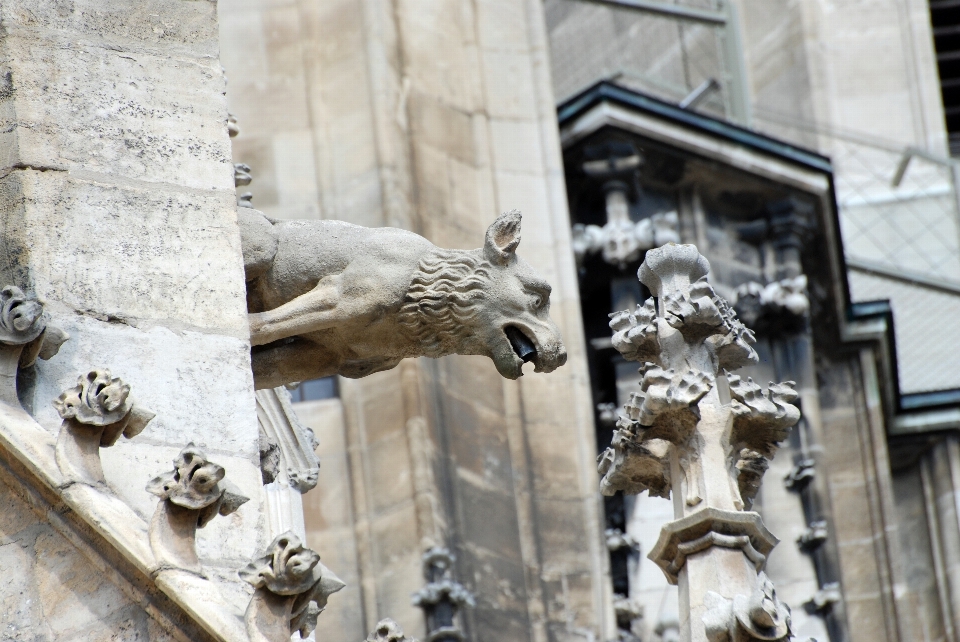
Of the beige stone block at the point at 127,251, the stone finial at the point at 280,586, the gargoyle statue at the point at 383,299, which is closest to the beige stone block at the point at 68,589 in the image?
the stone finial at the point at 280,586

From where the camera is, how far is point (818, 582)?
12.9 meters

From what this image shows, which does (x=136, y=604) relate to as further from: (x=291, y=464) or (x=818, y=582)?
(x=818, y=582)

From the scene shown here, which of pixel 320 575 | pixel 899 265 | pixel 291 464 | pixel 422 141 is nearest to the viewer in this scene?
pixel 320 575

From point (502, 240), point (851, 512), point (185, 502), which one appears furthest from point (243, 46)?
point (185, 502)

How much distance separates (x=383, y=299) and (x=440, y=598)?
4555 mm

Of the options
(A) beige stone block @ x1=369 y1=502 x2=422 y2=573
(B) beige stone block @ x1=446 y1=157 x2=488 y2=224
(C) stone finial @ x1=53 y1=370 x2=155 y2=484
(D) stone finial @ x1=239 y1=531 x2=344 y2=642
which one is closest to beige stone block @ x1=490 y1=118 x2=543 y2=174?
(B) beige stone block @ x1=446 y1=157 x2=488 y2=224

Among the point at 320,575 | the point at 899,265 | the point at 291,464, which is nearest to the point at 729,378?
the point at 291,464

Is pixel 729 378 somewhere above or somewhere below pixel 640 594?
below

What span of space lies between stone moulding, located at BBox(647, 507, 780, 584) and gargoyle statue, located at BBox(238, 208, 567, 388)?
560 mm

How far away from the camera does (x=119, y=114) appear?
6484mm

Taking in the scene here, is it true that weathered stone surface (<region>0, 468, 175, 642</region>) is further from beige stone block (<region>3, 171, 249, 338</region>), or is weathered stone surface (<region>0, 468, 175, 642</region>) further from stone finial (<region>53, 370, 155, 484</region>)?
beige stone block (<region>3, 171, 249, 338</region>)

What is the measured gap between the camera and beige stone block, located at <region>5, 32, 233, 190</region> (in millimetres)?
6352

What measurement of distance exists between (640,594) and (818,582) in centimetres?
134

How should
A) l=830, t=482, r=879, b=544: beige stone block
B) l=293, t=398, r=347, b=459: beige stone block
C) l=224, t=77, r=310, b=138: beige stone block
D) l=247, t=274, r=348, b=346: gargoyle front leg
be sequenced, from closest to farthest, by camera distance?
l=247, t=274, r=348, b=346: gargoyle front leg, l=293, t=398, r=347, b=459: beige stone block, l=224, t=77, r=310, b=138: beige stone block, l=830, t=482, r=879, b=544: beige stone block
